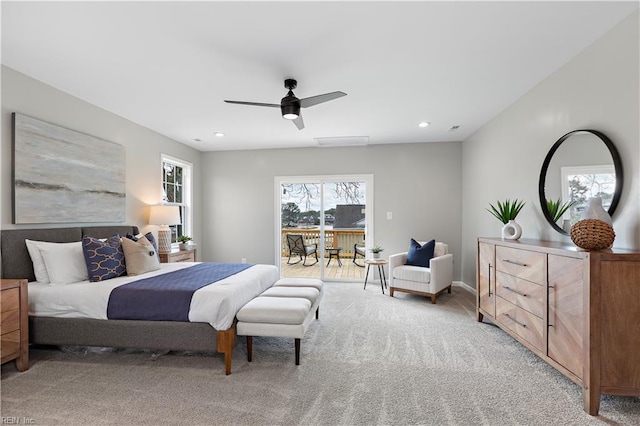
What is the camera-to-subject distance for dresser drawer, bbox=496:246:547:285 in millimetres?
2326

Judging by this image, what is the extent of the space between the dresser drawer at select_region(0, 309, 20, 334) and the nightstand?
1817 mm

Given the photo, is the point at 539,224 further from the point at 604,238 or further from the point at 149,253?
the point at 149,253

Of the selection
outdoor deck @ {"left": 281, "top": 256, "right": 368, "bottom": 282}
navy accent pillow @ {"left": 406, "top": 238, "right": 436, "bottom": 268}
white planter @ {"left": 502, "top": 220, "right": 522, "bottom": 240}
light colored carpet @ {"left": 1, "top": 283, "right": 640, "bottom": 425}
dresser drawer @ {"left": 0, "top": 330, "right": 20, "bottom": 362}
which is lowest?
light colored carpet @ {"left": 1, "top": 283, "right": 640, "bottom": 425}

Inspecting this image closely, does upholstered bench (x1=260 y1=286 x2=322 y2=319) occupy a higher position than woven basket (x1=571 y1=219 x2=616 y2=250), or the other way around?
woven basket (x1=571 y1=219 x2=616 y2=250)

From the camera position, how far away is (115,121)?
A: 3.89m

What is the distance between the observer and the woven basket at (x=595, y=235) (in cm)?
189

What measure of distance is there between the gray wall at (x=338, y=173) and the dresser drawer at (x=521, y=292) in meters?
2.51

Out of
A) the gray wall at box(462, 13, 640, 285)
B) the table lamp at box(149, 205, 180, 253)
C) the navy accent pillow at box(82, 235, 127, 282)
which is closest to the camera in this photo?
the gray wall at box(462, 13, 640, 285)

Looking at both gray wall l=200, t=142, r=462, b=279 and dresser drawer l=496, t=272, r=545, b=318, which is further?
gray wall l=200, t=142, r=462, b=279

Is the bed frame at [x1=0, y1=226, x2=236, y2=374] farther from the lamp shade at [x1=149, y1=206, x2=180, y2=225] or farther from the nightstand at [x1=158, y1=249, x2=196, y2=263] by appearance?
the lamp shade at [x1=149, y1=206, x2=180, y2=225]

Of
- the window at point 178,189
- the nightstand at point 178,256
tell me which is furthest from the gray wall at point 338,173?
the nightstand at point 178,256

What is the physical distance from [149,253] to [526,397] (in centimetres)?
352

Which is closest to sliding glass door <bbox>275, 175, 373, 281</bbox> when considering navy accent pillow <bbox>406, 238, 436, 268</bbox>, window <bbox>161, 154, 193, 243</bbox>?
navy accent pillow <bbox>406, 238, 436, 268</bbox>

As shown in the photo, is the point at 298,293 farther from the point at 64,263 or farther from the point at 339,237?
the point at 339,237
